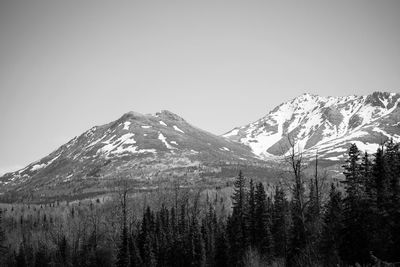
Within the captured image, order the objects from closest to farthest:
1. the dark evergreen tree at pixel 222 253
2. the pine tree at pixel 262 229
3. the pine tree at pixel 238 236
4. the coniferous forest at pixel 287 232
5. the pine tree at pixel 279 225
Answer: the coniferous forest at pixel 287 232 → the pine tree at pixel 279 225 → the pine tree at pixel 262 229 → the pine tree at pixel 238 236 → the dark evergreen tree at pixel 222 253

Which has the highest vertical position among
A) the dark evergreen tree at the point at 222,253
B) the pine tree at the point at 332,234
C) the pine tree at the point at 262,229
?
the pine tree at the point at 332,234

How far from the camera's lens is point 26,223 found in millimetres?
188625

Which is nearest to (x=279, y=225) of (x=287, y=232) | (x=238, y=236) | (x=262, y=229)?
(x=262, y=229)

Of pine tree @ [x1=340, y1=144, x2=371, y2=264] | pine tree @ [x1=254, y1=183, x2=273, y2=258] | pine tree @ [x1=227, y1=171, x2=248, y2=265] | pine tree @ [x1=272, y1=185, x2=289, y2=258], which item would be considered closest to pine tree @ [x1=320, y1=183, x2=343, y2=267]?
pine tree @ [x1=340, y1=144, x2=371, y2=264]

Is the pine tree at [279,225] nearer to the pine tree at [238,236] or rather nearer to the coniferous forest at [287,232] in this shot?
the coniferous forest at [287,232]

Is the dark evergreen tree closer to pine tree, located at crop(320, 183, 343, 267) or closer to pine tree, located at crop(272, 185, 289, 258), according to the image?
pine tree, located at crop(272, 185, 289, 258)

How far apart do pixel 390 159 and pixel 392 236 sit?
24.9 metres

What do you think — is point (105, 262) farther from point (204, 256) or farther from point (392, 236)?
point (392, 236)

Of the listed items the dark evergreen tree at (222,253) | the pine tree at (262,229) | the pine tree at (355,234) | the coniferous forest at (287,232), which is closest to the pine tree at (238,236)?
the coniferous forest at (287,232)

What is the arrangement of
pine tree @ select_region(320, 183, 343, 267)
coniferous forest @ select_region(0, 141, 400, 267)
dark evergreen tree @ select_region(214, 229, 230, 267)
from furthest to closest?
dark evergreen tree @ select_region(214, 229, 230, 267)
pine tree @ select_region(320, 183, 343, 267)
coniferous forest @ select_region(0, 141, 400, 267)

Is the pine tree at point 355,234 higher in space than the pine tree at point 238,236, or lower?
higher

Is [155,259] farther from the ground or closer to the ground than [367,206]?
closer to the ground

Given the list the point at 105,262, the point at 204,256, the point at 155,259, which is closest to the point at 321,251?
the point at 204,256

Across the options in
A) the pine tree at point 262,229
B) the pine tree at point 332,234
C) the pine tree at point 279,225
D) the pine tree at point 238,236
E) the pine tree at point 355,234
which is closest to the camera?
the pine tree at point 355,234
